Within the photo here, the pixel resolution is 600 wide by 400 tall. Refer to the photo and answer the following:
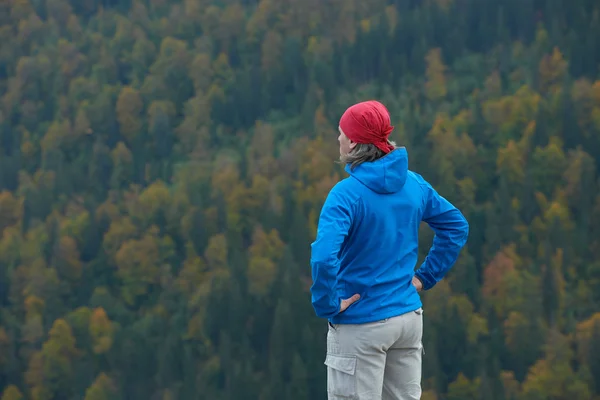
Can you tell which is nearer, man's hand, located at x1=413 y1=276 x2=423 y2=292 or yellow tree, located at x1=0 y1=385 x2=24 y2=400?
man's hand, located at x1=413 y1=276 x2=423 y2=292

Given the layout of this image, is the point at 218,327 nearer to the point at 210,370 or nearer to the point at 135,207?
the point at 210,370

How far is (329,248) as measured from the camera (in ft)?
7.64

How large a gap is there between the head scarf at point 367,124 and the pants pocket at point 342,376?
0.69 metres

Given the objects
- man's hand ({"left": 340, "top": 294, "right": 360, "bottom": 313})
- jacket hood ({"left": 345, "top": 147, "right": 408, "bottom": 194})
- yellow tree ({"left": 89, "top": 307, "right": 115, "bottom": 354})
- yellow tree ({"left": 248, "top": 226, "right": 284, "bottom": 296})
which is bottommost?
yellow tree ({"left": 89, "top": 307, "right": 115, "bottom": 354})

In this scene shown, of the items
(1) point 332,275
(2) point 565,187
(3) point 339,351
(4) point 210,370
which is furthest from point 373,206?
(2) point 565,187

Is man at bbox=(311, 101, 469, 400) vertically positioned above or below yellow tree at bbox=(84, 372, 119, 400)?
above

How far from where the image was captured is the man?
8.07ft

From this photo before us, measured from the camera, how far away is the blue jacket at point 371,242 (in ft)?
7.78

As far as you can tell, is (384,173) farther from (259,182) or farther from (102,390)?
(259,182)

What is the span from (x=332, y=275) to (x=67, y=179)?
43586mm

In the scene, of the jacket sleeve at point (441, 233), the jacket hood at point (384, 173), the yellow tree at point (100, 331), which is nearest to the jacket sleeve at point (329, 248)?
the jacket hood at point (384, 173)

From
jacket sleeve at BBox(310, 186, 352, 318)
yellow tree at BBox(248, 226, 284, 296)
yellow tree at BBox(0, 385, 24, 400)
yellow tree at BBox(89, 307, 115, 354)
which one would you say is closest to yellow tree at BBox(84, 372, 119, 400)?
yellow tree at BBox(89, 307, 115, 354)

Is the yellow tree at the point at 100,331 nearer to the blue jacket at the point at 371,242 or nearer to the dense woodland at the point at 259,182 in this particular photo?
the dense woodland at the point at 259,182

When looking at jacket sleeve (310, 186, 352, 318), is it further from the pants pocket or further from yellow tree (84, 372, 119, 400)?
yellow tree (84, 372, 119, 400)
